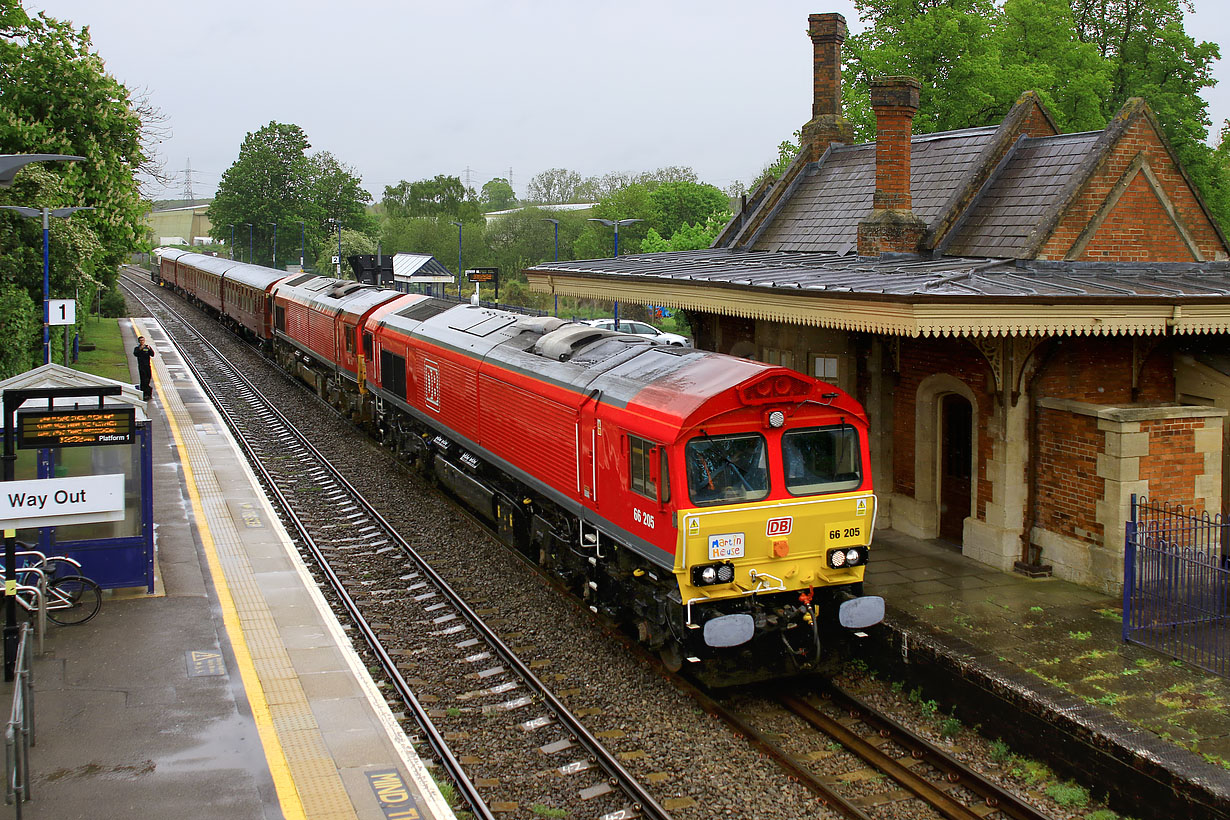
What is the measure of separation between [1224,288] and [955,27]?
72.4 feet

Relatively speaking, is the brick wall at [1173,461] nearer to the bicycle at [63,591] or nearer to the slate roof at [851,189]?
the slate roof at [851,189]

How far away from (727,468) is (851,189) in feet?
33.1

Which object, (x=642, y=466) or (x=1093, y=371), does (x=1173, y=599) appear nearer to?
(x=1093, y=371)

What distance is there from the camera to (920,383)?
13.9 meters

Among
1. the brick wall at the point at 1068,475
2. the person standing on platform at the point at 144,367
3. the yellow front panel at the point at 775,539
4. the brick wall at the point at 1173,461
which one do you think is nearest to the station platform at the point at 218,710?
the yellow front panel at the point at 775,539

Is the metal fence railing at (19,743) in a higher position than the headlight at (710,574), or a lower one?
lower

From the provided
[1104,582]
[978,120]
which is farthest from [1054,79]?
[1104,582]

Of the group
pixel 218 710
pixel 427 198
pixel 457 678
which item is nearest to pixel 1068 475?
pixel 457 678

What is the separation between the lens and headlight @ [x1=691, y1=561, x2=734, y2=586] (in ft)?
30.8

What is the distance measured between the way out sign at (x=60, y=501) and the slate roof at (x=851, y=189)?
10965 mm

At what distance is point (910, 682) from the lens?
34.0 ft

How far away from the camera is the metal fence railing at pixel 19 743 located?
23.1 ft

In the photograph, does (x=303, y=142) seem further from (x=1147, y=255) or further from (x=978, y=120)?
(x=1147, y=255)

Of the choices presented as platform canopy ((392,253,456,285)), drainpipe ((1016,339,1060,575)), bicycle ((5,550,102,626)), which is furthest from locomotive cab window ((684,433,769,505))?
platform canopy ((392,253,456,285))
